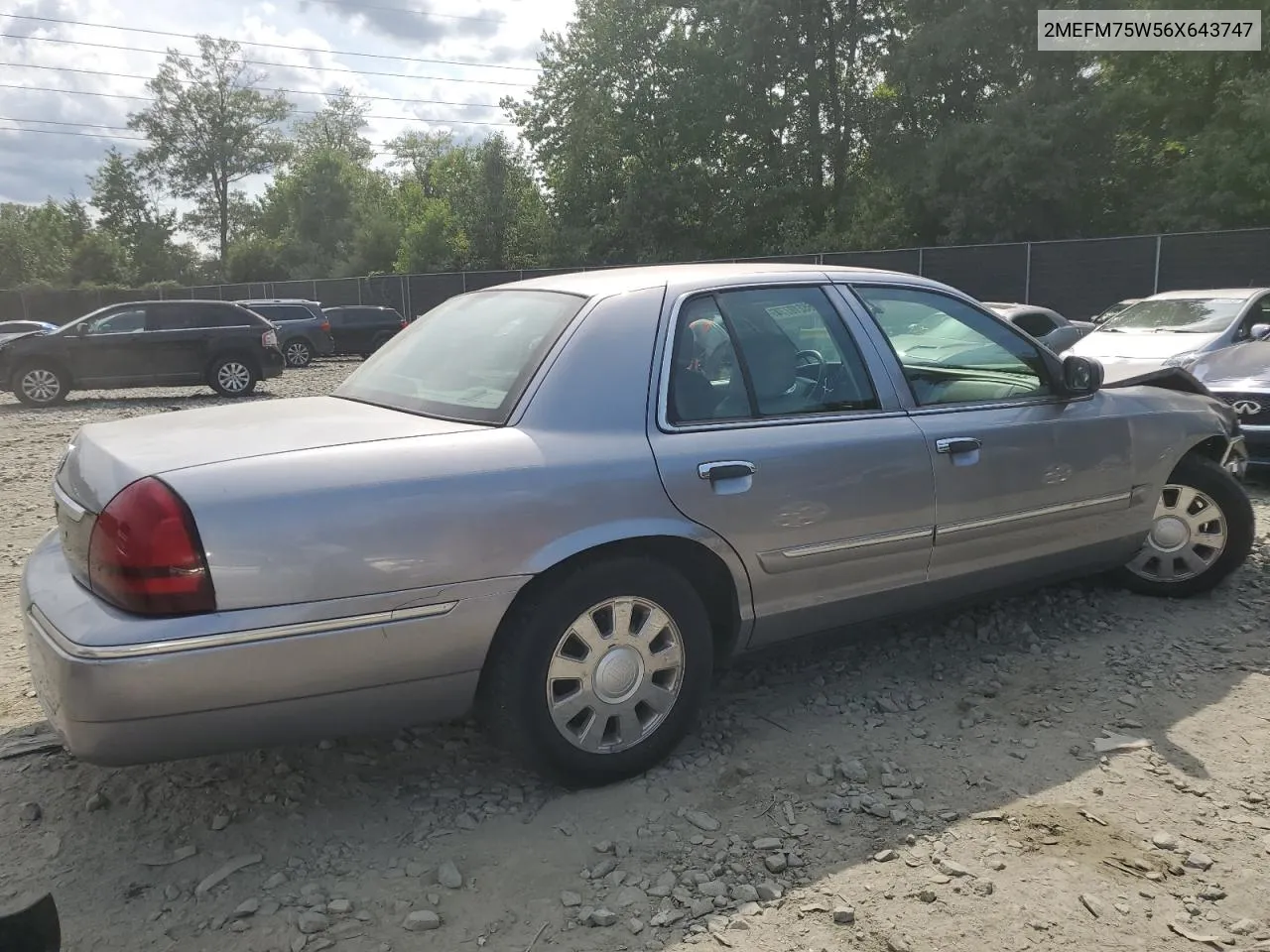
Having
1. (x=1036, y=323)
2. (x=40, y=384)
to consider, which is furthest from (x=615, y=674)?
(x=40, y=384)

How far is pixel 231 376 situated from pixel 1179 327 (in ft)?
41.8

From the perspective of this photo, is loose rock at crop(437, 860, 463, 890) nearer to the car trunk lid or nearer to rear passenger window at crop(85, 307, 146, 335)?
the car trunk lid

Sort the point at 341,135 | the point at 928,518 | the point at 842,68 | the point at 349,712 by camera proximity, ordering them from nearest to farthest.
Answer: the point at 349,712, the point at 928,518, the point at 842,68, the point at 341,135

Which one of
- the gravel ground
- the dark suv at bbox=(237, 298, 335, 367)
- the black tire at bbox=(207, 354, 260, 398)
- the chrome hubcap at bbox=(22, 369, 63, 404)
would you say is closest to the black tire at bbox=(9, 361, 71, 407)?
the chrome hubcap at bbox=(22, 369, 63, 404)

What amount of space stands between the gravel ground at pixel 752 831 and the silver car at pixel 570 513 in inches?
13.5

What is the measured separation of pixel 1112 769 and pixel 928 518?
98 cm

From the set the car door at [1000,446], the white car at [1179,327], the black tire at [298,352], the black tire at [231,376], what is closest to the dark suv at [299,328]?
the black tire at [298,352]

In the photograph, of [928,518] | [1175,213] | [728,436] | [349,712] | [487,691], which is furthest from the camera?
[1175,213]

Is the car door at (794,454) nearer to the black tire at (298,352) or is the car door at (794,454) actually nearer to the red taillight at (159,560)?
the red taillight at (159,560)

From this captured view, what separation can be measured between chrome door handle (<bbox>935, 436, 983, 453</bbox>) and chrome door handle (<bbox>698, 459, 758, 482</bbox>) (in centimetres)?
83

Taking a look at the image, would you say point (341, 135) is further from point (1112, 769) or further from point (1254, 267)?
point (1112, 769)

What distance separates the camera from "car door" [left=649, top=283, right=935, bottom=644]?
121 inches

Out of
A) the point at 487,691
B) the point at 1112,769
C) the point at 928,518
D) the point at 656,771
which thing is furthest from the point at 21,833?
the point at 1112,769

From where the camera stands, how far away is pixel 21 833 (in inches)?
111
